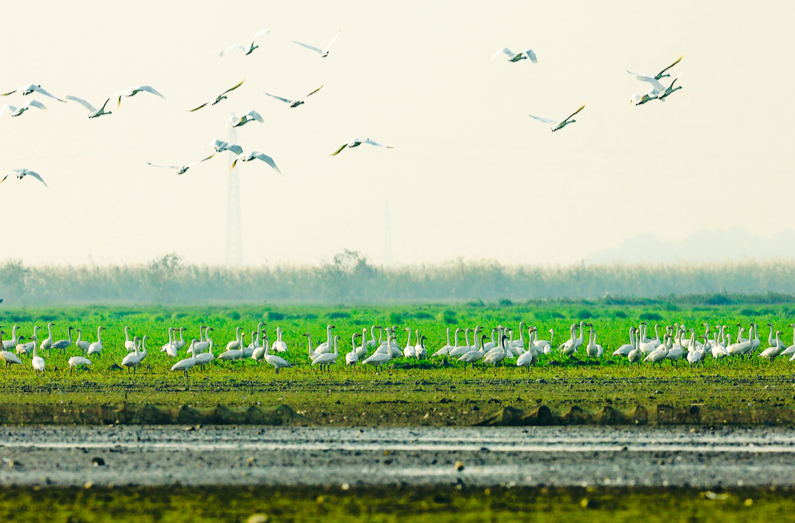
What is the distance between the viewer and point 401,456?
12.5m

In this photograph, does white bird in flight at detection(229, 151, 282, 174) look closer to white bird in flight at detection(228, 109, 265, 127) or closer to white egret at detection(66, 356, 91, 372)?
white bird in flight at detection(228, 109, 265, 127)

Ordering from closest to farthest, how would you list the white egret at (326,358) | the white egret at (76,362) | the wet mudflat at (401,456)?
the wet mudflat at (401,456), the white egret at (326,358), the white egret at (76,362)

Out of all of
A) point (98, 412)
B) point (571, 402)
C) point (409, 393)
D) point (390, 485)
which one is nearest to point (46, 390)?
point (98, 412)

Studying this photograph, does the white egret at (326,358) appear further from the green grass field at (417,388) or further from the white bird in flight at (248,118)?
the white bird in flight at (248,118)

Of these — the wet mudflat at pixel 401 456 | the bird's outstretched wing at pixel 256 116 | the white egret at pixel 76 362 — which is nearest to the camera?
the wet mudflat at pixel 401 456

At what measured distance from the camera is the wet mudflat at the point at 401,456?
11.2 meters

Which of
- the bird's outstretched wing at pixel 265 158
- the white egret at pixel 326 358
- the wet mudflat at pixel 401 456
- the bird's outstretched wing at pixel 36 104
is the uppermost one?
the bird's outstretched wing at pixel 36 104

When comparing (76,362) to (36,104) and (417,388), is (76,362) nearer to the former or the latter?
(36,104)

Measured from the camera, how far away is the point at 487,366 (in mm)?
27141

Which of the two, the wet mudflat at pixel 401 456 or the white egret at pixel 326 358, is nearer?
the wet mudflat at pixel 401 456

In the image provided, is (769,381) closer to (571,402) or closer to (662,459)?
(571,402)

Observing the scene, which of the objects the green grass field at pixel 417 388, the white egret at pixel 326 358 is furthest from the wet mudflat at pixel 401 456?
the white egret at pixel 326 358

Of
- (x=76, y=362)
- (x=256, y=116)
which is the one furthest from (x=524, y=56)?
(x=76, y=362)

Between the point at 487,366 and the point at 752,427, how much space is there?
1269cm
